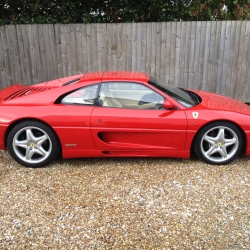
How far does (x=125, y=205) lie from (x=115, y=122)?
111 cm

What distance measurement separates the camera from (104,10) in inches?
261

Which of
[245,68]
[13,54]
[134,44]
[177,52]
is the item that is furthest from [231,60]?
[13,54]

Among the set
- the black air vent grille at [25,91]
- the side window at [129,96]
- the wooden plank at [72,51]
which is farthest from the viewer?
the wooden plank at [72,51]

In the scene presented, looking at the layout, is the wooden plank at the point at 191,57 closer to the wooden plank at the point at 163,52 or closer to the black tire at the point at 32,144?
the wooden plank at the point at 163,52

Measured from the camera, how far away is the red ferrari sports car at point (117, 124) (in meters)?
3.38

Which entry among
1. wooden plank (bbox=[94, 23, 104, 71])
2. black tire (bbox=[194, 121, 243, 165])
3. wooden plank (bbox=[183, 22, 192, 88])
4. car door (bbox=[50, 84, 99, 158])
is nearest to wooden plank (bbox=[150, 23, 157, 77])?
wooden plank (bbox=[183, 22, 192, 88])

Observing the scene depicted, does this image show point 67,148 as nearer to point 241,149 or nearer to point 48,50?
point 241,149

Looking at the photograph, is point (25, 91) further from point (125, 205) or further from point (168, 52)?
point (168, 52)

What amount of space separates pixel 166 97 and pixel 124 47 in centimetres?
Result: 297

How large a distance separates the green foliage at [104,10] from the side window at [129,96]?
3.56 metres

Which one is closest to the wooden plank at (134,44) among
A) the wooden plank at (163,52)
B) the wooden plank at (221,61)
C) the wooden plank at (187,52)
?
the wooden plank at (163,52)

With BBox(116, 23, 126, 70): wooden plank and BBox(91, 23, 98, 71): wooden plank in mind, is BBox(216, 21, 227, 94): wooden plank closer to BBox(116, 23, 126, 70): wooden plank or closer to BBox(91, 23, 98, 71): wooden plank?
BBox(116, 23, 126, 70): wooden plank

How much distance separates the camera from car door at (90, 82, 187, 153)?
11.1 ft

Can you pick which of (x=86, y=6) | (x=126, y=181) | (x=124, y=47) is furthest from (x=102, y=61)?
(x=126, y=181)
